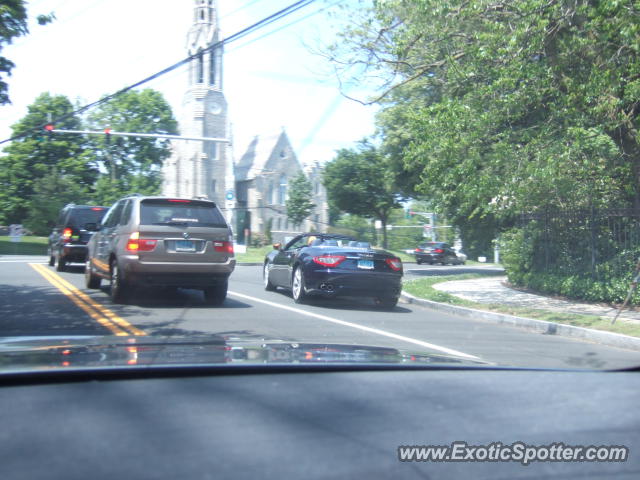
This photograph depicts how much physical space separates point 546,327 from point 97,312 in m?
7.59

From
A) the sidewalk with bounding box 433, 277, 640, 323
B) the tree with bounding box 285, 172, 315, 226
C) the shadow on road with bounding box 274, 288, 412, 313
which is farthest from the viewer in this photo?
the tree with bounding box 285, 172, 315, 226

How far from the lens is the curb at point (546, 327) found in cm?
906

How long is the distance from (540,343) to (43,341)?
721 cm

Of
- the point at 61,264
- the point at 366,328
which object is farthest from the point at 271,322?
the point at 61,264

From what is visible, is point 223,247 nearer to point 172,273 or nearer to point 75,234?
point 172,273

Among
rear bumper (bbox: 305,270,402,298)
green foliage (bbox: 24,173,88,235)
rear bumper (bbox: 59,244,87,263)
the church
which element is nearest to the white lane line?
rear bumper (bbox: 305,270,402,298)

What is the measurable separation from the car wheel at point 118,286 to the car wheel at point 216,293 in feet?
4.72

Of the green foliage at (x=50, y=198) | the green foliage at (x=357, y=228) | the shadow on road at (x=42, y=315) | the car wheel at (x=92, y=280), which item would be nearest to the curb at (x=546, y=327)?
the shadow on road at (x=42, y=315)

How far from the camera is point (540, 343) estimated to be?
8859 millimetres

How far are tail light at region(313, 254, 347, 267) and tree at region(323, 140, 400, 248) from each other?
84.2 ft

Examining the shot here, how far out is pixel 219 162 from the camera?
7256 centimetres

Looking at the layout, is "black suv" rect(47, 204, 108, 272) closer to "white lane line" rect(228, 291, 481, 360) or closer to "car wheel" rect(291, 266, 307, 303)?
"white lane line" rect(228, 291, 481, 360)

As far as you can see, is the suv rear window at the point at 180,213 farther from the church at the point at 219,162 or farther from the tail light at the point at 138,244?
the church at the point at 219,162

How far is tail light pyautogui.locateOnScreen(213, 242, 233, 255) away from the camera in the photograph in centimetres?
1076
